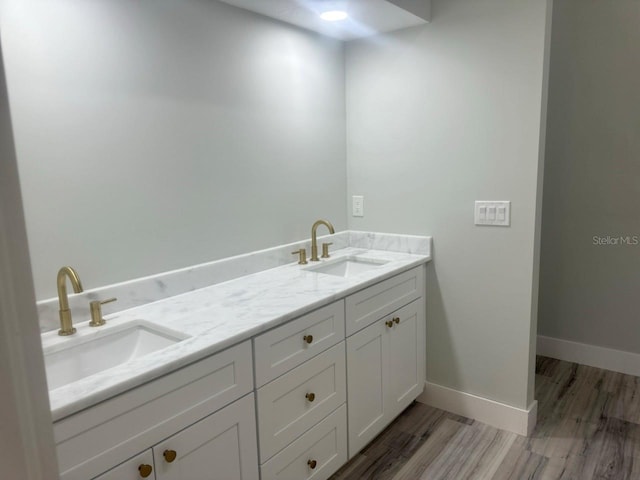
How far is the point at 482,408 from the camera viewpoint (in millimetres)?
2328

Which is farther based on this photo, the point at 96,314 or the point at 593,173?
the point at 593,173

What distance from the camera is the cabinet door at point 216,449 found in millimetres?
1193

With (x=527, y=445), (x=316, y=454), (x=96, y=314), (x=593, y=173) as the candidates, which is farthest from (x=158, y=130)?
(x=593, y=173)

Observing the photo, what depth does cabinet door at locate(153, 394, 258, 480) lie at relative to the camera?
1193mm

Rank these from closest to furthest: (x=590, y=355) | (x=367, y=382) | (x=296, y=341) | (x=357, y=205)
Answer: (x=296, y=341) → (x=367, y=382) → (x=357, y=205) → (x=590, y=355)

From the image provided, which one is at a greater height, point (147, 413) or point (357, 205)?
point (357, 205)

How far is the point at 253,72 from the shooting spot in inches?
80.6

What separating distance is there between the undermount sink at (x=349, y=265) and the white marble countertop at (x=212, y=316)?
0.28ft

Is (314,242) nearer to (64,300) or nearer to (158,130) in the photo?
(158,130)

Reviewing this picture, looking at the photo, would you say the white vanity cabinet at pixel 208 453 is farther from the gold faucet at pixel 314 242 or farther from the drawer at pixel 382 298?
the gold faucet at pixel 314 242

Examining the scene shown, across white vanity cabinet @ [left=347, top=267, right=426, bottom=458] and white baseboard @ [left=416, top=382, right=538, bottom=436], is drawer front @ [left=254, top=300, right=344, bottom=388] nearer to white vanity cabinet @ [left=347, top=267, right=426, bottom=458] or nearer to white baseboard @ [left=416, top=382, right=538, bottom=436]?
white vanity cabinet @ [left=347, top=267, right=426, bottom=458]

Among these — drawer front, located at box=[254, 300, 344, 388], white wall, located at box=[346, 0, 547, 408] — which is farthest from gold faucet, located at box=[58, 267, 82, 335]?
white wall, located at box=[346, 0, 547, 408]

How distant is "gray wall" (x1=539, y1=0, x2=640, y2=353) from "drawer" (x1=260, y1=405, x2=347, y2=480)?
1.91 metres

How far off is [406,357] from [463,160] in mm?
1024
